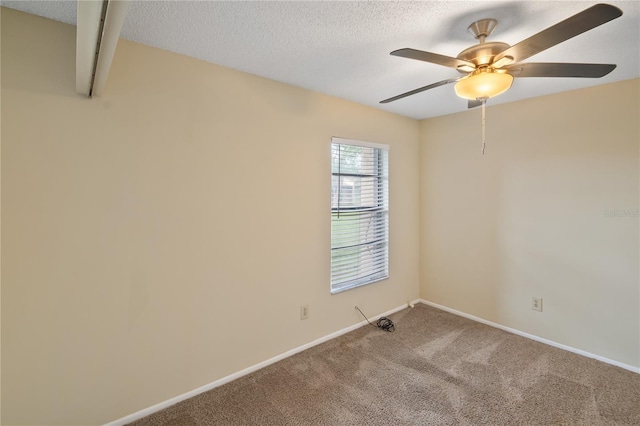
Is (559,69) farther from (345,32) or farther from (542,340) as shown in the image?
(542,340)

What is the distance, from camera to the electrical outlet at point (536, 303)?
A: 2.89 m

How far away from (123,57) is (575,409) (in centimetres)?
362

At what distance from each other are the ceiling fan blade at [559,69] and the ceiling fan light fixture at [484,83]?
7 centimetres

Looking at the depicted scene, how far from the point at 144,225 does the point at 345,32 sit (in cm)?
166

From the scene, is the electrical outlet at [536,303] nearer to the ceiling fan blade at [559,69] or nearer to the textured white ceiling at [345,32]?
the textured white ceiling at [345,32]

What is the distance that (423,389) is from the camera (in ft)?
7.11

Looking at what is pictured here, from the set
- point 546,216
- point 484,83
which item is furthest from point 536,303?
point 484,83

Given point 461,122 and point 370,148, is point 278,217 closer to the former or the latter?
point 370,148

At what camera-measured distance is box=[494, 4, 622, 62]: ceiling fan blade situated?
1055 millimetres

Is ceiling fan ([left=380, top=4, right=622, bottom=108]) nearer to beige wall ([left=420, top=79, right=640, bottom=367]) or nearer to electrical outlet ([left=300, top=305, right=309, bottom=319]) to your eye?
beige wall ([left=420, top=79, right=640, bottom=367])

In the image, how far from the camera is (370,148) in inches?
128

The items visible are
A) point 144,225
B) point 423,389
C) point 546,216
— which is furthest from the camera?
point 546,216

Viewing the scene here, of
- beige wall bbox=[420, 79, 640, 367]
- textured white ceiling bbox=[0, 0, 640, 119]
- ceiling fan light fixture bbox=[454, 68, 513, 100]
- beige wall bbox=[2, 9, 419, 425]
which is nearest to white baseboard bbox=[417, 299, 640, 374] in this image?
beige wall bbox=[420, 79, 640, 367]

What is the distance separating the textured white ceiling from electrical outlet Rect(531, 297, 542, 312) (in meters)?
1.96
